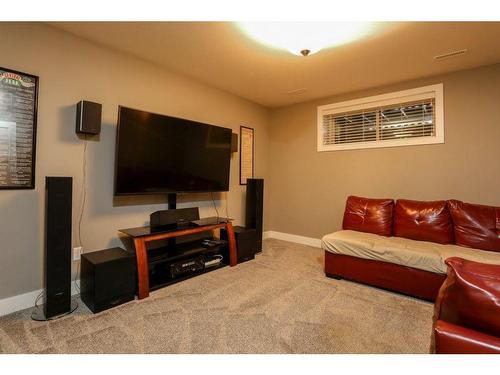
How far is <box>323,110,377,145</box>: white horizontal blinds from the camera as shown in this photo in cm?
378

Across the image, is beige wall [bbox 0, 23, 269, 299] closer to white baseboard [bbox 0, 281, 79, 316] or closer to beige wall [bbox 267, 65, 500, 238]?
white baseboard [bbox 0, 281, 79, 316]

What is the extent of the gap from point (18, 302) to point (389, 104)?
4.63 m

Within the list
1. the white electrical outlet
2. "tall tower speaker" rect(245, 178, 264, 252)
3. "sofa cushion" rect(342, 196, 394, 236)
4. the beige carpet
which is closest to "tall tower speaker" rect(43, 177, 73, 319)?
the beige carpet

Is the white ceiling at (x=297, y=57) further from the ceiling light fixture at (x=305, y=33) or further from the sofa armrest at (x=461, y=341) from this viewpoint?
the sofa armrest at (x=461, y=341)

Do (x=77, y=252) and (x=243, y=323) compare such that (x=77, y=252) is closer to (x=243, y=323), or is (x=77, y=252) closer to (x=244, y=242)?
(x=243, y=323)

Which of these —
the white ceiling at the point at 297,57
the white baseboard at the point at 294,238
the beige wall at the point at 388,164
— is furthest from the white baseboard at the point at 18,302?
the beige wall at the point at 388,164

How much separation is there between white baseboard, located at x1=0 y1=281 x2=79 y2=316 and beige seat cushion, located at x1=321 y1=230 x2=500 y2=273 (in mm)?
2857

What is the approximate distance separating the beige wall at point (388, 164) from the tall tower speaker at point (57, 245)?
3.36m

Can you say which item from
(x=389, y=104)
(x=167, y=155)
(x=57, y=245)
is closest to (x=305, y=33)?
(x=167, y=155)

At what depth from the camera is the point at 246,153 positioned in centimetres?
Result: 434
